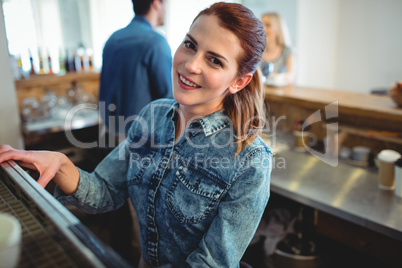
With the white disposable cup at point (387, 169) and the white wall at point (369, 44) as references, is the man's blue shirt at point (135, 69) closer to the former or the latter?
the white disposable cup at point (387, 169)

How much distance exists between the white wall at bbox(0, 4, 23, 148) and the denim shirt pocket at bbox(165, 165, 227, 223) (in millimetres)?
1296

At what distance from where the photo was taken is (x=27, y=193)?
0.60 metres

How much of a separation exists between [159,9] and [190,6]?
2983 mm

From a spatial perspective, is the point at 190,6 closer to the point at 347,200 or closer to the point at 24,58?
the point at 24,58

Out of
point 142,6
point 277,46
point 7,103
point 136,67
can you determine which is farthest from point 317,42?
point 7,103

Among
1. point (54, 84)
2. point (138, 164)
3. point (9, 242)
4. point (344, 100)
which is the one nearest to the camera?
point (9, 242)

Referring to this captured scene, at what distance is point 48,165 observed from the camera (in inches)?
36.5

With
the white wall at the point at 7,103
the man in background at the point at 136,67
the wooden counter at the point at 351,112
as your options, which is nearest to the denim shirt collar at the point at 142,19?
the man in background at the point at 136,67

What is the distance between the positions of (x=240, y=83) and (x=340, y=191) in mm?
958

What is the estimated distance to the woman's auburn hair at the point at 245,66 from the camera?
0.96 metres

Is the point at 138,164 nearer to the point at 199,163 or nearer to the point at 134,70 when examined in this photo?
the point at 199,163

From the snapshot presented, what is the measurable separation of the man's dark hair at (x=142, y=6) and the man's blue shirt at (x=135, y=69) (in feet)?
0.11

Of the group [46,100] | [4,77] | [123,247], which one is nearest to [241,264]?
[123,247]

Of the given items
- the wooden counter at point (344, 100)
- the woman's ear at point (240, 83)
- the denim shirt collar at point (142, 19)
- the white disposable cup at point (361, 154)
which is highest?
the denim shirt collar at point (142, 19)
